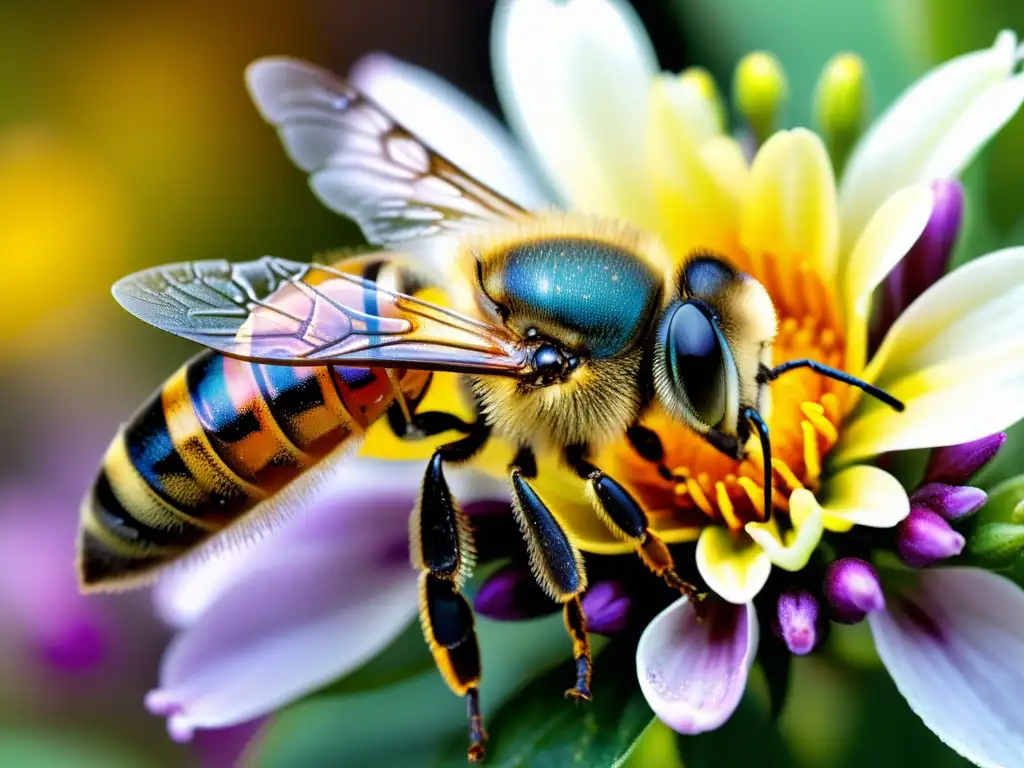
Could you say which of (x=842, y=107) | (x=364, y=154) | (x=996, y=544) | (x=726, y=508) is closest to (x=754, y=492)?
(x=726, y=508)

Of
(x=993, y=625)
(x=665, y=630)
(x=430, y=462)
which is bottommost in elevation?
(x=993, y=625)

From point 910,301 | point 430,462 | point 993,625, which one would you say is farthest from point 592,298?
point 993,625

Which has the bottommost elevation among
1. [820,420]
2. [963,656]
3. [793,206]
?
[963,656]

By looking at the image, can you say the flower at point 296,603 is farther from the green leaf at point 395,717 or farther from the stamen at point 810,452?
the stamen at point 810,452

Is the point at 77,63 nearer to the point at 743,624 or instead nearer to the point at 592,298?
the point at 592,298

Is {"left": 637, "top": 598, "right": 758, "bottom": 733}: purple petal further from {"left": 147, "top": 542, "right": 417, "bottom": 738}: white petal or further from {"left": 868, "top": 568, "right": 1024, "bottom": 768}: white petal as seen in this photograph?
{"left": 147, "top": 542, "right": 417, "bottom": 738}: white petal

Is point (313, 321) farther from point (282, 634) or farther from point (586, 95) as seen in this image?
point (586, 95)
